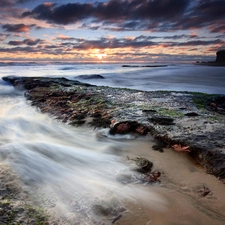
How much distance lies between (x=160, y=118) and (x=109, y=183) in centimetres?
222

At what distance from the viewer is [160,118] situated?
179 inches

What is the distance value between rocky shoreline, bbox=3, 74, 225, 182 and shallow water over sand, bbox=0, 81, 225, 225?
0.76 ft

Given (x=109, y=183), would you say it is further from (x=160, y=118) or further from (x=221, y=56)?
(x=221, y=56)

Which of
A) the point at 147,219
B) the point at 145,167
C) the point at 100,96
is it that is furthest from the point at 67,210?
the point at 100,96

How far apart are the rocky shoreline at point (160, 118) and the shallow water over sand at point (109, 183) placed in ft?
0.76

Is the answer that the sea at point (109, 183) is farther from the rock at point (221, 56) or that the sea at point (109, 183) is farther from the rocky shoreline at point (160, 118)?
the rock at point (221, 56)

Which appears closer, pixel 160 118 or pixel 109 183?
pixel 109 183

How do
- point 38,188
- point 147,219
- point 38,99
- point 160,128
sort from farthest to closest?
point 38,99, point 160,128, point 38,188, point 147,219

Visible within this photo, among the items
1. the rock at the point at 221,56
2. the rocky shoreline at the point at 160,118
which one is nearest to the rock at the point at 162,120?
the rocky shoreline at the point at 160,118

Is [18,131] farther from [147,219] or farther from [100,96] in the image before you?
[147,219]

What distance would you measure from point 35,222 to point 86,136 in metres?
2.76

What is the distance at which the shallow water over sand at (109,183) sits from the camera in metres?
2.17

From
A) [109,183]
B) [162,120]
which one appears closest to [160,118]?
[162,120]

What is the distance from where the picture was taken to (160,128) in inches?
161
